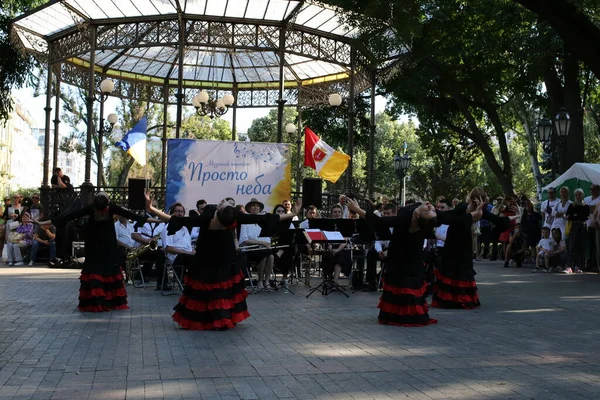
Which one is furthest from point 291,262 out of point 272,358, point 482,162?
point 482,162

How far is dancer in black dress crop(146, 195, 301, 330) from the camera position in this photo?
973cm

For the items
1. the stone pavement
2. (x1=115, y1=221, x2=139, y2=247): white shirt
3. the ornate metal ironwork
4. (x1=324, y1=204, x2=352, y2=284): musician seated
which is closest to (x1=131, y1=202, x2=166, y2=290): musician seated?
(x1=115, y1=221, x2=139, y2=247): white shirt

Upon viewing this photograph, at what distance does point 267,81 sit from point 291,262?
1584 centimetres

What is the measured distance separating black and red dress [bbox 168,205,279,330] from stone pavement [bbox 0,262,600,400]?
10.2 inches

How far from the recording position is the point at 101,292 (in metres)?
11.7

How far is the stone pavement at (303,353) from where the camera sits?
630cm

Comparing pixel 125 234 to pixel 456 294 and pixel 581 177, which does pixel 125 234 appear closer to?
pixel 456 294

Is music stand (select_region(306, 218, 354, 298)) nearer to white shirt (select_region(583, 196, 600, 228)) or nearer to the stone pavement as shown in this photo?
the stone pavement

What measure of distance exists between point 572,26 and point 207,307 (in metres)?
5.85

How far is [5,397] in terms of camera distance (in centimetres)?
591

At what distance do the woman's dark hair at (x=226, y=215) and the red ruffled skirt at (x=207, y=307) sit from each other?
2.75 ft

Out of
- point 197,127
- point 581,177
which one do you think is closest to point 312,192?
point 581,177

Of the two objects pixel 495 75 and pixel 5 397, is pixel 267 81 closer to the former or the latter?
pixel 495 75

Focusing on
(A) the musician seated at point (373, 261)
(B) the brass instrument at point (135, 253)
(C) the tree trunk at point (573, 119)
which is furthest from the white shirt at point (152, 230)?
(C) the tree trunk at point (573, 119)
